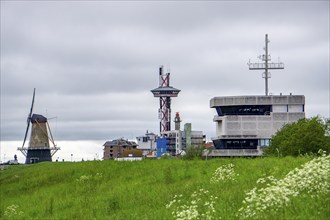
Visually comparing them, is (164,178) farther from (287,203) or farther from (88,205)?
(287,203)

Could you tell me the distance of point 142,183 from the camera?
31.5 metres

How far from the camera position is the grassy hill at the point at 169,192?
1555cm

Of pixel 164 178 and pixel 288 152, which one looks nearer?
pixel 164 178

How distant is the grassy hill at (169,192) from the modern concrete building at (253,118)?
112m

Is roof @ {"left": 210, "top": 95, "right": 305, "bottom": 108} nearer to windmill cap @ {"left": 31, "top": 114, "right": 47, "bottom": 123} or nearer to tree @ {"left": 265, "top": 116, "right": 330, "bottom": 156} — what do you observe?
windmill cap @ {"left": 31, "top": 114, "right": 47, "bottom": 123}

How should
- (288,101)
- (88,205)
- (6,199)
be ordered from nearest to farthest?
1. (88,205)
2. (6,199)
3. (288,101)

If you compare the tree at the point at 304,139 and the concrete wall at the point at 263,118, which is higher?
the concrete wall at the point at 263,118

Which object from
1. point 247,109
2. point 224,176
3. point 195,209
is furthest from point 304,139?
point 195,209

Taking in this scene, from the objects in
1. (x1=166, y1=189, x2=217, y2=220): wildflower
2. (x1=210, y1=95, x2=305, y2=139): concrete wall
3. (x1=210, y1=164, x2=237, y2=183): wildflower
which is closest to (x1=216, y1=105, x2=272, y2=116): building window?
(x1=210, y1=95, x2=305, y2=139): concrete wall

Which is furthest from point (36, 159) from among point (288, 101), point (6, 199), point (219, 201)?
point (219, 201)

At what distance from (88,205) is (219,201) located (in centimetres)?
950

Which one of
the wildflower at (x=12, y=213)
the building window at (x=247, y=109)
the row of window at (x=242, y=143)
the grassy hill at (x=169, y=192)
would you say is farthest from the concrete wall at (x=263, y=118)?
the wildflower at (x=12, y=213)

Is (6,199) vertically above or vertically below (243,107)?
below

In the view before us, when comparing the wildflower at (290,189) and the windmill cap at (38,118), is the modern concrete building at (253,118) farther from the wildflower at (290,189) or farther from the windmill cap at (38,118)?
the wildflower at (290,189)
